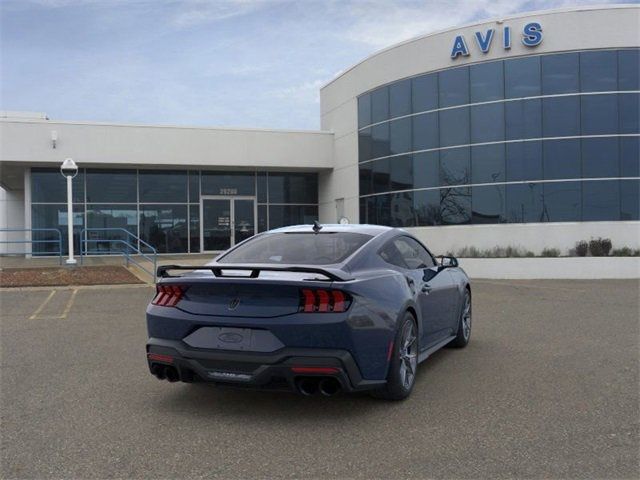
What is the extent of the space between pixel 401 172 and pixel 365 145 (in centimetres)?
245

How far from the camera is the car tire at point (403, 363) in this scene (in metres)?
4.95

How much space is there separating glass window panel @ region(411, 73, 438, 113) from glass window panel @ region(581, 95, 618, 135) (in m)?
5.03

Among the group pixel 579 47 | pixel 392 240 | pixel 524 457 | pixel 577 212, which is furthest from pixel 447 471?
pixel 579 47

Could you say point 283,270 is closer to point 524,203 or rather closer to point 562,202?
point 524,203

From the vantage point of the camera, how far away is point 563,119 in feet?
65.7

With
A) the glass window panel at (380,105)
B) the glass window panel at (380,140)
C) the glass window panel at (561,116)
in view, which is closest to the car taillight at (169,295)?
the glass window panel at (561,116)

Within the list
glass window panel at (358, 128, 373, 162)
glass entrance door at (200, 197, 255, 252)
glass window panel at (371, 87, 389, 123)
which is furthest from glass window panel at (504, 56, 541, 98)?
glass entrance door at (200, 197, 255, 252)

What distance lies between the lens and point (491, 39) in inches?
819

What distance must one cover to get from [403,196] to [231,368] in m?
19.0

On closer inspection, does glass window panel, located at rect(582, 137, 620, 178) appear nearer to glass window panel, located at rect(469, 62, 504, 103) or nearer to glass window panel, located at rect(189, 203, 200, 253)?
glass window panel, located at rect(469, 62, 504, 103)

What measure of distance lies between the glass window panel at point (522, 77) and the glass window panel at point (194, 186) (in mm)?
12918

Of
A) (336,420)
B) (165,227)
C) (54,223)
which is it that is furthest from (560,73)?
(54,223)

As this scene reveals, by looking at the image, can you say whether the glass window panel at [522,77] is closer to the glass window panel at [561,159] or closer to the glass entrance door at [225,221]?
the glass window panel at [561,159]

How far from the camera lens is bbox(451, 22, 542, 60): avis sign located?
66.4 ft
